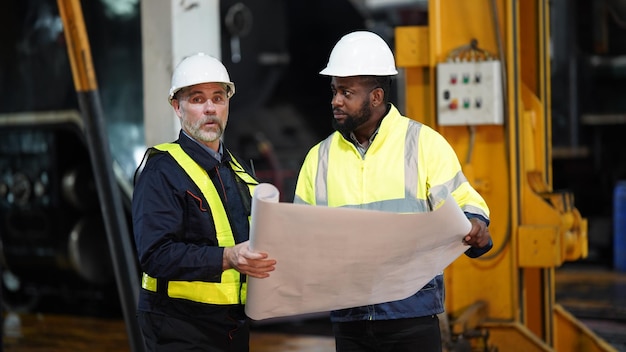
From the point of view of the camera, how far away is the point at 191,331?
2.83 meters

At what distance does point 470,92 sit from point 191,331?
241 centimetres

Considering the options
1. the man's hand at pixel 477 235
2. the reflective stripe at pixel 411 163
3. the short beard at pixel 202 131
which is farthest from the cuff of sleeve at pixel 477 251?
the short beard at pixel 202 131

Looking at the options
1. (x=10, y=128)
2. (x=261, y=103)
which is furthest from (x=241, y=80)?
(x=10, y=128)

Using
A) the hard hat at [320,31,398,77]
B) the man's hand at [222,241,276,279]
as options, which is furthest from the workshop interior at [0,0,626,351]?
the man's hand at [222,241,276,279]

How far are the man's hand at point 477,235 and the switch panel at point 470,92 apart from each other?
6.50 feet

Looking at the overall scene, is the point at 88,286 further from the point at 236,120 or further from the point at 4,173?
the point at 236,120

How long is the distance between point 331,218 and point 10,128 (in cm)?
555

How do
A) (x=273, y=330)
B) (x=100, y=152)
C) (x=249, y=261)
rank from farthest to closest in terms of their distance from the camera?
(x=273, y=330)
(x=100, y=152)
(x=249, y=261)

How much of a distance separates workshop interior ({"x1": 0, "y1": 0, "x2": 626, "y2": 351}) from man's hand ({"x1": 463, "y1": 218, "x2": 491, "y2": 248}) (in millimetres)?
1415

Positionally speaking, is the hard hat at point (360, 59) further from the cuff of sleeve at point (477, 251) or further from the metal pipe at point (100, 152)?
the metal pipe at point (100, 152)

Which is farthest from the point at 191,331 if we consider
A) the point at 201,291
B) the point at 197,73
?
the point at 197,73

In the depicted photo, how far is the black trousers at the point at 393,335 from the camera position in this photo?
2936 millimetres

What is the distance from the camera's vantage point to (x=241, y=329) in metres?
2.94

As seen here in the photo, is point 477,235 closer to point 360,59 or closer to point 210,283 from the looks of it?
point 360,59
